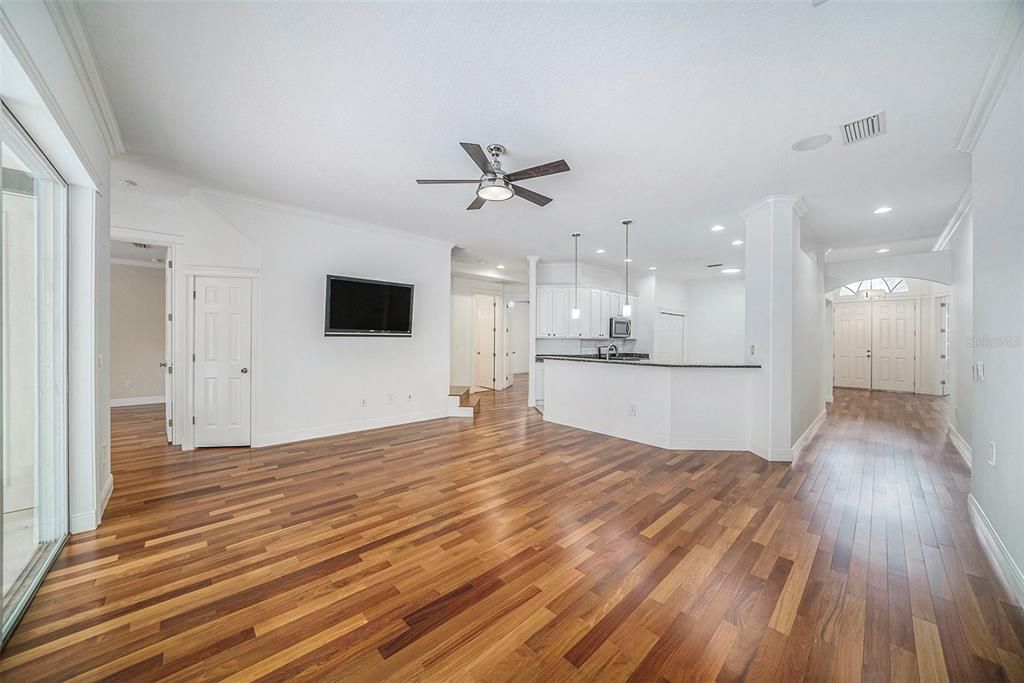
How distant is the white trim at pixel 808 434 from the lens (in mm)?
4516

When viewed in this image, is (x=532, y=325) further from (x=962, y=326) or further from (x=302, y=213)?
(x=962, y=326)

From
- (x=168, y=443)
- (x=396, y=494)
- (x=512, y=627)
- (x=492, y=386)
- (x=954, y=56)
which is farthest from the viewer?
(x=492, y=386)

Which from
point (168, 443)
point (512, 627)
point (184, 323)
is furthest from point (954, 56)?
point (168, 443)

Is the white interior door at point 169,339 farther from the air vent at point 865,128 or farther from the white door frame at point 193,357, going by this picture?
the air vent at point 865,128

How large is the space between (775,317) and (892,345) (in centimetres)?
789

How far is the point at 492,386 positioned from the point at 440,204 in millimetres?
5634

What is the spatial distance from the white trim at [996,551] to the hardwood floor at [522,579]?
0.07 meters

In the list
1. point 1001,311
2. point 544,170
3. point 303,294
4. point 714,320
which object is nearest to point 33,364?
point 303,294

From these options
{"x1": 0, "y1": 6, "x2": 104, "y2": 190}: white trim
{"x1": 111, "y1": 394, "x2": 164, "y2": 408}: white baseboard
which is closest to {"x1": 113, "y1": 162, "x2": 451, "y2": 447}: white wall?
{"x1": 0, "y1": 6, "x2": 104, "y2": 190}: white trim

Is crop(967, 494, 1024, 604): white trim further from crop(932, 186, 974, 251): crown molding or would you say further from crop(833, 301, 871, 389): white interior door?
crop(833, 301, 871, 389): white interior door

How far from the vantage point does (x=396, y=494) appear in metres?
3.16

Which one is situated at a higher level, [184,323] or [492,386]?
[184,323]

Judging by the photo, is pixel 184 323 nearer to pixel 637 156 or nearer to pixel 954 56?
pixel 637 156

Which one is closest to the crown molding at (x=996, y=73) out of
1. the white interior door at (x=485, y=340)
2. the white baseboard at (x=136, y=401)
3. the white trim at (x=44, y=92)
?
the white trim at (x=44, y=92)
